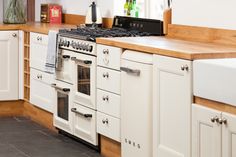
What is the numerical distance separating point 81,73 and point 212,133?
75.1 inches

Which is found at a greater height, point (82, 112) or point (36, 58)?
point (36, 58)

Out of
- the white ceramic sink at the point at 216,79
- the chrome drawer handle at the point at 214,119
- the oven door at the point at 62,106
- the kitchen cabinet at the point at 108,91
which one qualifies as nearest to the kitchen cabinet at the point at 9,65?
the oven door at the point at 62,106

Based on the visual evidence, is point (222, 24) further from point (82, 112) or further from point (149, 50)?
point (82, 112)

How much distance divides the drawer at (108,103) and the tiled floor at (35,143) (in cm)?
40

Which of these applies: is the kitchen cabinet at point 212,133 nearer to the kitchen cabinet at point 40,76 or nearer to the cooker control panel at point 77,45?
the cooker control panel at point 77,45

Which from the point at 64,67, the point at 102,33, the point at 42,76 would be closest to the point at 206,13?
the point at 102,33

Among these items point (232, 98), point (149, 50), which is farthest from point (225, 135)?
point (149, 50)

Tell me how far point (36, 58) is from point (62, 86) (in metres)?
0.72

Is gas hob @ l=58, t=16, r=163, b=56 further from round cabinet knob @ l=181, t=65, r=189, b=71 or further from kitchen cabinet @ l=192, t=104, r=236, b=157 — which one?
kitchen cabinet @ l=192, t=104, r=236, b=157

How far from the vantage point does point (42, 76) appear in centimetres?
558

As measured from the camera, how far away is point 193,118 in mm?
3301

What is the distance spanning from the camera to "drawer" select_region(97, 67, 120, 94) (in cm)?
425

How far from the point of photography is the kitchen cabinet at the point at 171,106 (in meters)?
3.39

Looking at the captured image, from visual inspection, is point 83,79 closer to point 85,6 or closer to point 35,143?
point 35,143
